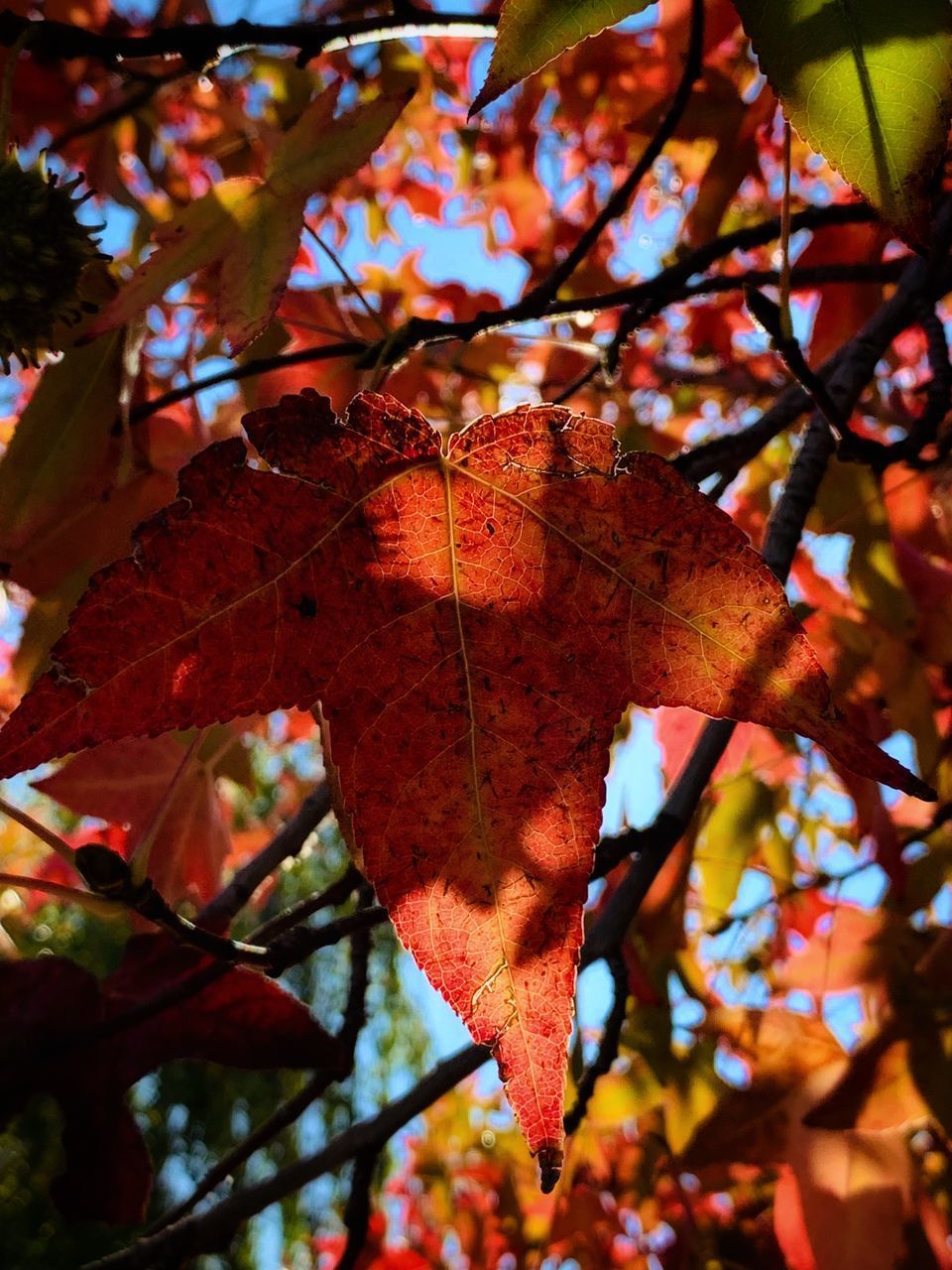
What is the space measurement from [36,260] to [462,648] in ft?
1.82

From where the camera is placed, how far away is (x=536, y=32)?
471 mm

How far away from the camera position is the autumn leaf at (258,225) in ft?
2.17

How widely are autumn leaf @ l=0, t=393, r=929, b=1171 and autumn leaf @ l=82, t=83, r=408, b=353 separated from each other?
0.15 m

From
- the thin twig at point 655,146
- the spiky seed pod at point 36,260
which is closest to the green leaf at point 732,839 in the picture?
the thin twig at point 655,146

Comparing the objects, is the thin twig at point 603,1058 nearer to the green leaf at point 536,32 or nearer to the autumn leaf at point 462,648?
the autumn leaf at point 462,648

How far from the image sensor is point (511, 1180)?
7.30ft

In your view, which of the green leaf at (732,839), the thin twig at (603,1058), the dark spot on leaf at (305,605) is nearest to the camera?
the dark spot on leaf at (305,605)

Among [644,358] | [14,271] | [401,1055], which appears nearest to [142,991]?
[14,271]

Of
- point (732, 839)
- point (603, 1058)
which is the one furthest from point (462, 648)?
point (732, 839)

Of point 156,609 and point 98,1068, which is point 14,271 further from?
point 98,1068

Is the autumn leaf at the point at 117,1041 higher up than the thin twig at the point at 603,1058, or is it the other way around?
the autumn leaf at the point at 117,1041

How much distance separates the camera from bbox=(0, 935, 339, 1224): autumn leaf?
2.67 feet

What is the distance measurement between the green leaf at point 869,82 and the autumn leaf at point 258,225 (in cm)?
31

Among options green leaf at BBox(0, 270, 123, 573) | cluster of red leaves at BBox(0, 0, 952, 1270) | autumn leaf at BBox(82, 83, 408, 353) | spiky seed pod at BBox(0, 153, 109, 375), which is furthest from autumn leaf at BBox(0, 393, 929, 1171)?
spiky seed pod at BBox(0, 153, 109, 375)
